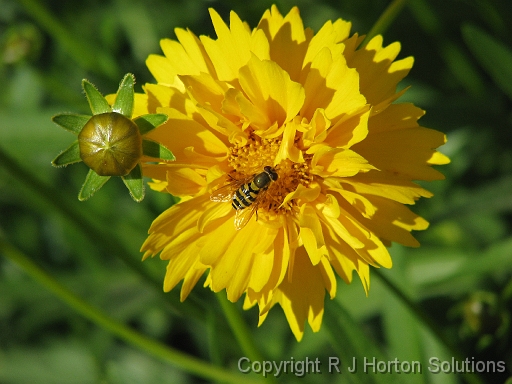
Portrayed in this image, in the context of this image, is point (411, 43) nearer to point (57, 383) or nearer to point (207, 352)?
point (207, 352)

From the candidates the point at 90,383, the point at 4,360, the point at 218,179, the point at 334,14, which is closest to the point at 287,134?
the point at 218,179

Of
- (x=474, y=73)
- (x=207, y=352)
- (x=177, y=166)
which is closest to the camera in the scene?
(x=177, y=166)

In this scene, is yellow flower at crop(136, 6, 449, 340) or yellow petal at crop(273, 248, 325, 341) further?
yellow petal at crop(273, 248, 325, 341)

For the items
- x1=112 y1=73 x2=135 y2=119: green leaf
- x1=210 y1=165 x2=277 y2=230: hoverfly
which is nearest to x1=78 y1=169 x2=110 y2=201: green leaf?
x1=112 y1=73 x2=135 y2=119: green leaf

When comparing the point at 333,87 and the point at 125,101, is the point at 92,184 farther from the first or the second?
the point at 333,87

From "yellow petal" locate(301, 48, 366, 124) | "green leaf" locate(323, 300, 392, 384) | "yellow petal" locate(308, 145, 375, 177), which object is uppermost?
"yellow petal" locate(301, 48, 366, 124)

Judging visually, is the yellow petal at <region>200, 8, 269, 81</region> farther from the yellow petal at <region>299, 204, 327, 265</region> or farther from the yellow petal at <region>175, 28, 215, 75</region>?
the yellow petal at <region>299, 204, 327, 265</region>
